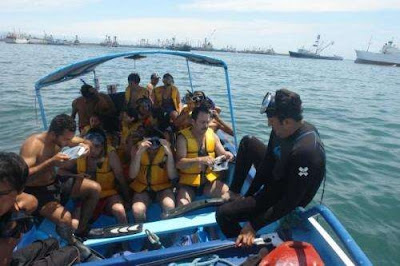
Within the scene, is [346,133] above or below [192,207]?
below

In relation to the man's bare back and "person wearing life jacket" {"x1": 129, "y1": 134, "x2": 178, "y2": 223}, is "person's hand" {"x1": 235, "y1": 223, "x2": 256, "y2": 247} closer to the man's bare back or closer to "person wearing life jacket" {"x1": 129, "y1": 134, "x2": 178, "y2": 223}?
"person wearing life jacket" {"x1": 129, "y1": 134, "x2": 178, "y2": 223}

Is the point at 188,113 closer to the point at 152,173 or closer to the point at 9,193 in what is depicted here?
the point at 152,173

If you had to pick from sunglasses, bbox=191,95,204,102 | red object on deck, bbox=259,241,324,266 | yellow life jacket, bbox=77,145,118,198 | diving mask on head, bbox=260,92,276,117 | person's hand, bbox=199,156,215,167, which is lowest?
yellow life jacket, bbox=77,145,118,198

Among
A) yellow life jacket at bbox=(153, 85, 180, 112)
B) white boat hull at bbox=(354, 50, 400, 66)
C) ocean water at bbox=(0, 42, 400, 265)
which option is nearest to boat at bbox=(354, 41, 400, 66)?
white boat hull at bbox=(354, 50, 400, 66)

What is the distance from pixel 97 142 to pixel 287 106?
249 centimetres

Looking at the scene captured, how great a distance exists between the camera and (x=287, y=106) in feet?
9.64

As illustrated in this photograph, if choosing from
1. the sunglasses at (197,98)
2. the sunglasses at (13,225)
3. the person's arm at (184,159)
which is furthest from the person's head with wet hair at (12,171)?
the sunglasses at (197,98)

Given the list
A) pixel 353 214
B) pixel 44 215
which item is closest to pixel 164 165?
pixel 44 215

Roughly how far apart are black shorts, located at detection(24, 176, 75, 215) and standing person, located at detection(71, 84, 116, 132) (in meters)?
2.72

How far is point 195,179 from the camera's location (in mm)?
4820

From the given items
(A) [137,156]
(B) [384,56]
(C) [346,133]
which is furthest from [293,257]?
(B) [384,56]

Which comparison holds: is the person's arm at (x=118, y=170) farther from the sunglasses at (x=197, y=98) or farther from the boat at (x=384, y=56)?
the boat at (x=384, y=56)

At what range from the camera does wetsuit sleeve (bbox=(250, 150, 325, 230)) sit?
281 centimetres

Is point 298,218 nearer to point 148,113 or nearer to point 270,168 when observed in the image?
point 270,168
